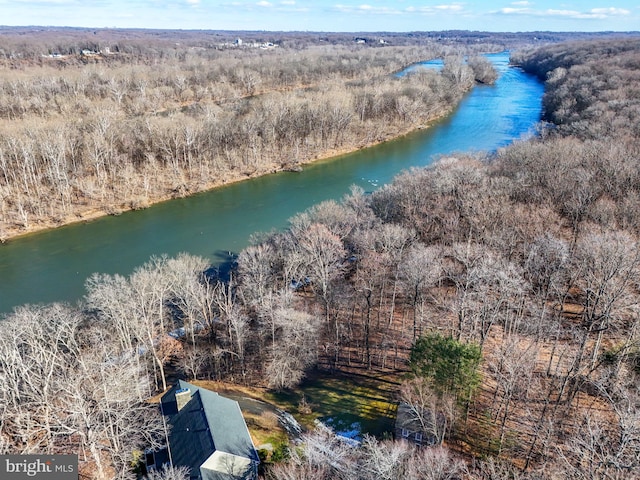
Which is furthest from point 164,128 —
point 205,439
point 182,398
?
point 205,439

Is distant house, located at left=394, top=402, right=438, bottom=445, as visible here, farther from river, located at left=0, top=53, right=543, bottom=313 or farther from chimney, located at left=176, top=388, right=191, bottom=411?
river, located at left=0, top=53, right=543, bottom=313

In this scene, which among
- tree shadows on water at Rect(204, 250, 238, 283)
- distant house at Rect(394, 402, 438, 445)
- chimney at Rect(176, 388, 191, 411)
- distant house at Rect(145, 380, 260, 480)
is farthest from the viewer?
tree shadows on water at Rect(204, 250, 238, 283)

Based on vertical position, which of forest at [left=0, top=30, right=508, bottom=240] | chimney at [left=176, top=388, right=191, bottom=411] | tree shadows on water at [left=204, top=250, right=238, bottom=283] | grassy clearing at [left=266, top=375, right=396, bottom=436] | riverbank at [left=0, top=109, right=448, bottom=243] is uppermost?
forest at [left=0, top=30, right=508, bottom=240]

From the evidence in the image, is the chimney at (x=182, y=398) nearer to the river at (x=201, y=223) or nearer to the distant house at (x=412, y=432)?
the distant house at (x=412, y=432)

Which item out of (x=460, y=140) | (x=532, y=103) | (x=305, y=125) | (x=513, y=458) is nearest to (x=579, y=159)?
(x=513, y=458)

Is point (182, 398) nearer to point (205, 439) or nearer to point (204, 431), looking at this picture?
point (204, 431)

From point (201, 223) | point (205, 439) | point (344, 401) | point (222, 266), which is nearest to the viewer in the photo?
point (205, 439)

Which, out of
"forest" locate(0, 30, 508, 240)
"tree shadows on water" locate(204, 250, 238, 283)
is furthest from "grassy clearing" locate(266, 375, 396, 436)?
"forest" locate(0, 30, 508, 240)
